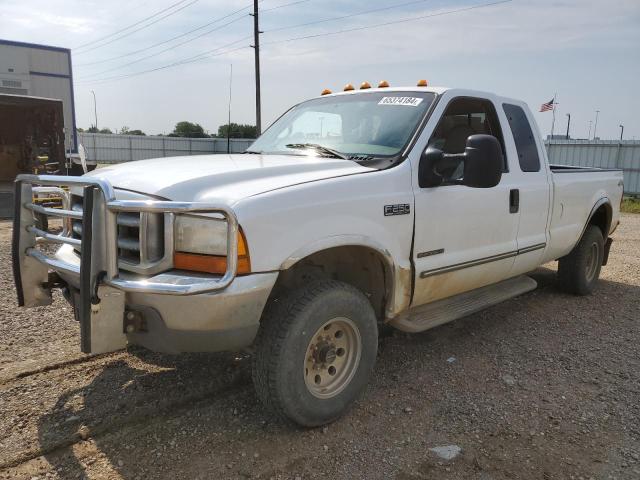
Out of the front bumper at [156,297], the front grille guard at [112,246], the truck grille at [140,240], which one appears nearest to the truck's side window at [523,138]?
the front bumper at [156,297]

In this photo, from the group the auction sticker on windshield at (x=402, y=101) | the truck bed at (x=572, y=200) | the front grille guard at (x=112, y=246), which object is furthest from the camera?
the truck bed at (x=572, y=200)

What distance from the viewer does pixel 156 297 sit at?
245 cm

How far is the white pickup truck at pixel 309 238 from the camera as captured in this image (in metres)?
2.47

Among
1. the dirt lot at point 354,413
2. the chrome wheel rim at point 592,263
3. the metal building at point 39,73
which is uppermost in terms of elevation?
the metal building at point 39,73

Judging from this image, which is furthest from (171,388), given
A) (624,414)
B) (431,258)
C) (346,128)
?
(624,414)

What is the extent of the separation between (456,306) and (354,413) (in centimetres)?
126

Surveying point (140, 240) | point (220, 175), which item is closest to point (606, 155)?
point (220, 175)

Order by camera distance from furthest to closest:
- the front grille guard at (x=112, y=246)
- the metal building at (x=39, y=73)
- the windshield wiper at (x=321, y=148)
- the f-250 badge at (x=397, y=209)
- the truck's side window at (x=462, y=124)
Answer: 1. the metal building at (x=39, y=73)
2. the truck's side window at (x=462, y=124)
3. the windshield wiper at (x=321, y=148)
4. the f-250 badge at (x=397, y=209)
5. the front grille guard at (x=112, y=246)

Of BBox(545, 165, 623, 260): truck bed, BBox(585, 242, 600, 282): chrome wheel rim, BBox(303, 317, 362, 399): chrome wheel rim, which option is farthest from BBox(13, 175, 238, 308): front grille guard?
BBox(585, 242, 600, 282): chrome wheel rim

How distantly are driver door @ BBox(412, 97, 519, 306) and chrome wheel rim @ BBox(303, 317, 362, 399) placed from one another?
61cm

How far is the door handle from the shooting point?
4.11 meters

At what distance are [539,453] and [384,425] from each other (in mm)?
834

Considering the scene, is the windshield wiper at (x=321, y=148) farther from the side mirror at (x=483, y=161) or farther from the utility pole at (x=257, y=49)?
the utility pole at (x=257, y=49)

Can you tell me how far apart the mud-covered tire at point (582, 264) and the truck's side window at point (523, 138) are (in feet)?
5.34
